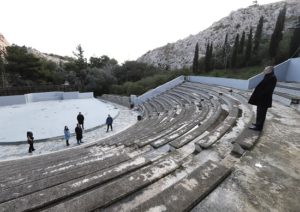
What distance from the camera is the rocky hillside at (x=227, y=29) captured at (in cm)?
4280

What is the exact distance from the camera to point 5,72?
95.7ft

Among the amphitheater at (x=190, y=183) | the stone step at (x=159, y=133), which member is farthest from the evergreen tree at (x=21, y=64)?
the amphitheater at (x=190, y=183)

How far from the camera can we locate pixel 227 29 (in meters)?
50.0

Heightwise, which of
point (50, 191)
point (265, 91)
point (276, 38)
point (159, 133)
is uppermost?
point (276, 38)

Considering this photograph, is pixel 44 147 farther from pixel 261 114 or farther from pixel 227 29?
pixel 227 29

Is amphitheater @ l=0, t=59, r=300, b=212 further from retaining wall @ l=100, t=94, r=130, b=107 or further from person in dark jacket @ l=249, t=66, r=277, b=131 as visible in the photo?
retaining wall @ l=100, t=94, r=130, b=107

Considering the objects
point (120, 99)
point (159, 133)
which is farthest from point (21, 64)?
point (159, 133)

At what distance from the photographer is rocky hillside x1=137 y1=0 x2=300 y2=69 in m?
42.8

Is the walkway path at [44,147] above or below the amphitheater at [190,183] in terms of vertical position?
below

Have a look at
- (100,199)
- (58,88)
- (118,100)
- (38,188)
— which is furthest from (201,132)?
(58,88)

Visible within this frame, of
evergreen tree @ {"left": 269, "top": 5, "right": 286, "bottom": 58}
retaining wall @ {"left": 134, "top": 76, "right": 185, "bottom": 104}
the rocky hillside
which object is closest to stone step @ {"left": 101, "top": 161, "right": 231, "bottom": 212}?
retaining wall @ {"left": 134, "top": 76, "right": 185, "bottom": 104}

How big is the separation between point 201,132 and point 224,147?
121cm

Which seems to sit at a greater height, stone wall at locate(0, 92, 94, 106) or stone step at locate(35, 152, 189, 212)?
stone step at locate(35, 152, 189, 212)

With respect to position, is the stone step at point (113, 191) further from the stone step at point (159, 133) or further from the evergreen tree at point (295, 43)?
the evergreen tree at point (295, 43)
